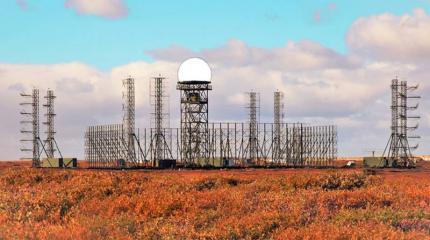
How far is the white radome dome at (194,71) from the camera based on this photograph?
260ft

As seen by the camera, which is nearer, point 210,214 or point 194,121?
point 210,214

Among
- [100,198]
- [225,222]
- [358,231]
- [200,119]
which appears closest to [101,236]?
[225,222]

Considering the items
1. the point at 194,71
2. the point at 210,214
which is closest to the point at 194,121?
the point at 194,71

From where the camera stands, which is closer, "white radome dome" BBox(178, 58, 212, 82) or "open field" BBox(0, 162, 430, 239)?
"open field" BBox(0, 162, 430, 239)

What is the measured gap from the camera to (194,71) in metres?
79.6

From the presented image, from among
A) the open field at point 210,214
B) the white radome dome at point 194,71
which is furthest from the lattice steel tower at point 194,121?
the open field at point 210,214

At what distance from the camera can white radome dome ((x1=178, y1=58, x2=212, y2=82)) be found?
79188mm

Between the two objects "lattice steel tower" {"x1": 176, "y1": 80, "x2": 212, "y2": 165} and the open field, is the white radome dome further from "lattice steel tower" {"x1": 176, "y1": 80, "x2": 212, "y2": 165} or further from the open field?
the open field

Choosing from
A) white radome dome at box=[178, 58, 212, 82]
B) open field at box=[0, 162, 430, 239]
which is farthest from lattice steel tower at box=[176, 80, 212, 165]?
open field at box=[0, 162, 430, 239]

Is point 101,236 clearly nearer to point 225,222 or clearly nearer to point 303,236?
point 225,222

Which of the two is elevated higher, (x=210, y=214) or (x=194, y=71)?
(x=194, y=71)

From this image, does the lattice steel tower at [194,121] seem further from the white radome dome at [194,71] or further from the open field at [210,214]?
the open field at [210,214]

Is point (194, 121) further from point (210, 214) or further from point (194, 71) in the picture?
point (210, 214)

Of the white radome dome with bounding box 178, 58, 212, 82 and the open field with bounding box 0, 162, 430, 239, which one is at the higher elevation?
the white radome dome with bounding box 178, 58, 212, 82
